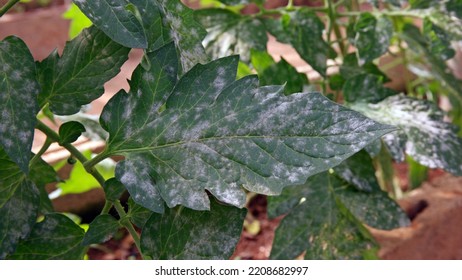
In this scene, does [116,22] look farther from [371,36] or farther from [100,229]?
[371,36]

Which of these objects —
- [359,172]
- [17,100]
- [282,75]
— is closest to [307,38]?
[282,75]

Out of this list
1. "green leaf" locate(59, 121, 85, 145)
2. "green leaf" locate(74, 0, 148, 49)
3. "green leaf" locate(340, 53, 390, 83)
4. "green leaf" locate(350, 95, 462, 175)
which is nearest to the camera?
"green leaf" locate(74, 0, 148, 49)

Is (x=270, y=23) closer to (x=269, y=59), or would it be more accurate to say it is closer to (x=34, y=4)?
(x=269, y=59)

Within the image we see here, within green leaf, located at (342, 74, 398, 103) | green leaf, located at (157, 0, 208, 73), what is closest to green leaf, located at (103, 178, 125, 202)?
green leaf, located at (157, 0, 208, 73)

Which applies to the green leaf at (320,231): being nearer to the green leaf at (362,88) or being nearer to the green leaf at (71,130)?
the green leaf at (362,88)

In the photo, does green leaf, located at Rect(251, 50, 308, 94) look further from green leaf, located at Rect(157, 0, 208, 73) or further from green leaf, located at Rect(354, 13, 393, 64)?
green leaf, located at Rect(157, 0, 208, 73)

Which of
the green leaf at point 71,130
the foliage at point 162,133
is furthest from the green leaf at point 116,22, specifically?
the green leaf at point 71,130

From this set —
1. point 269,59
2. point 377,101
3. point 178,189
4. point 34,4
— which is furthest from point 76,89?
point 34,4
